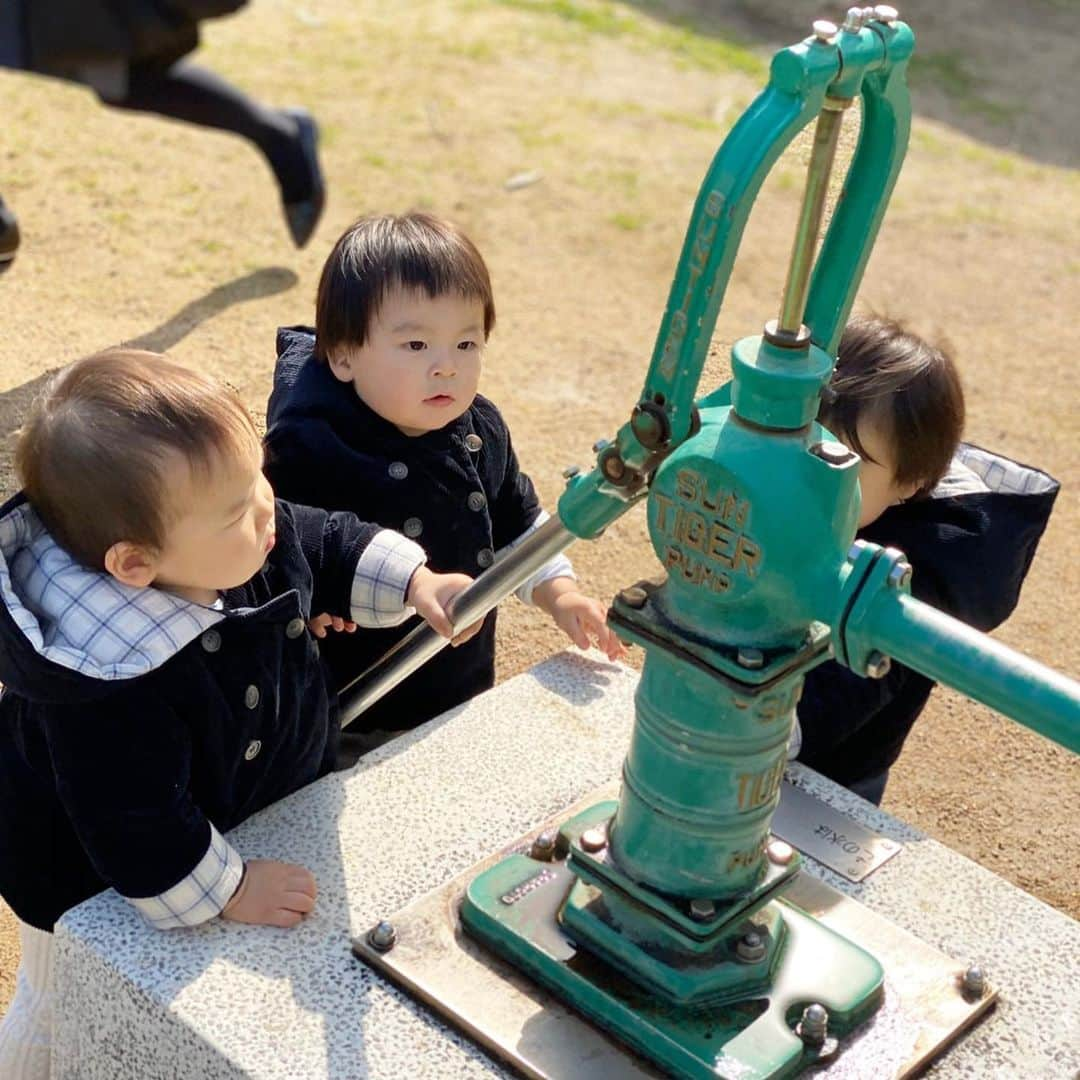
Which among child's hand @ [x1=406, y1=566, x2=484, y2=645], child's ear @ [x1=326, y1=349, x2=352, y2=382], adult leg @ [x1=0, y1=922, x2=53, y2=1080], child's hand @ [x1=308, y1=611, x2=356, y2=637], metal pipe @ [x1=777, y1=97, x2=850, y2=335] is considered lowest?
adult leg @ [x1=0, y1=922, x2=53, y2=1080]

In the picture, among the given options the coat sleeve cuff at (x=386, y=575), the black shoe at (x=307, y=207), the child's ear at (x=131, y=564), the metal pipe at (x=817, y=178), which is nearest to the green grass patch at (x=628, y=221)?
the black shoe at (x=307, y=207)

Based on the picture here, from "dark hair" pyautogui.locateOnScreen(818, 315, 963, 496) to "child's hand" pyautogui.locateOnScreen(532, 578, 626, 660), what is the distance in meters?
0.42

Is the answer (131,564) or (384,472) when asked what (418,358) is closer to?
(384,472)

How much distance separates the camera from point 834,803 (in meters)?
2.13

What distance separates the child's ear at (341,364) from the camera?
227 centimetres

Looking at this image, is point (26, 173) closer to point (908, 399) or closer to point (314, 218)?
point (314, 218)

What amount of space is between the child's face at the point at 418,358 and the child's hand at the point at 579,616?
0.29m

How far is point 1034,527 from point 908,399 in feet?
1.06

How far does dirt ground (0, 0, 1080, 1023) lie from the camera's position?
143 inches

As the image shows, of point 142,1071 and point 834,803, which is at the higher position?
point 834,803

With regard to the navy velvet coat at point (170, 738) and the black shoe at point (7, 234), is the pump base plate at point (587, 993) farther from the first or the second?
the black shoe at point (7, 234)

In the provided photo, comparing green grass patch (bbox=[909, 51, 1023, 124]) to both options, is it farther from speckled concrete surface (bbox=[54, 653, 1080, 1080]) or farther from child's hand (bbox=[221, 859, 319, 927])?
child's hand (bbox=[221, 859, 319, 927])

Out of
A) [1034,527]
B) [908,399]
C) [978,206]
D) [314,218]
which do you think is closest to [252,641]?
[908,399]

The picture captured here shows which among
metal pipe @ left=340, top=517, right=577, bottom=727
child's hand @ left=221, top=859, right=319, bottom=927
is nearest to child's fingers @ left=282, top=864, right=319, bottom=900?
child's hand @ left=221, top=859, right=319, bottom=927
